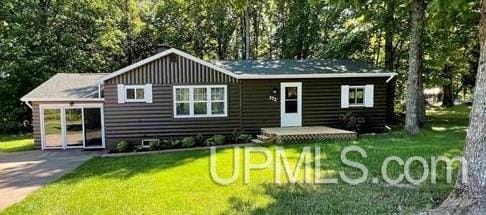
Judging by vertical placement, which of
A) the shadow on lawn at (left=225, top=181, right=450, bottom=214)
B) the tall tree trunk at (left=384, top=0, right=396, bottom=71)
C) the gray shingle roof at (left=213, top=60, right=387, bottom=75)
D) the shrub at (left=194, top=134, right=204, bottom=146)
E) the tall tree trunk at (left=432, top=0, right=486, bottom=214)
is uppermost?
the tall tree trunk at (left=384, top=0, right=396, bottom=71)

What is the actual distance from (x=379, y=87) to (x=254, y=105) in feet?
16.3

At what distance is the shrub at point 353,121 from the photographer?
15.7 metres

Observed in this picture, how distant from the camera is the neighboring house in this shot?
14.7 metres

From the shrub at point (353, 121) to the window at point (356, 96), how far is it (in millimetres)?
512

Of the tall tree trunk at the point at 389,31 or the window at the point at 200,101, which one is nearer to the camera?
the window at the point at 200,101

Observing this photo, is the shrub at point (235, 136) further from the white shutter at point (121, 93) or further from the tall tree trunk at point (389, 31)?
the tall tree trunk at point (389, 31)

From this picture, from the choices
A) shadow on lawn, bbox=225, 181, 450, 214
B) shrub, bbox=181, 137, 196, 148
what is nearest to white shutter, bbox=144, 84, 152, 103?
shrub, bbox=181, 137, 196, 148

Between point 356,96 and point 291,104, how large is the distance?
101 inches

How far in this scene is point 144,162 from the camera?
438 inches

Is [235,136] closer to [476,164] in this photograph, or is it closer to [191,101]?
[191,101]

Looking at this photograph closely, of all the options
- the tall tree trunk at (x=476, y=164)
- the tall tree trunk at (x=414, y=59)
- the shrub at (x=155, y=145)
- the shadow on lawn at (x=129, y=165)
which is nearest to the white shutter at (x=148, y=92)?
the shrub at (x=155, y=145)

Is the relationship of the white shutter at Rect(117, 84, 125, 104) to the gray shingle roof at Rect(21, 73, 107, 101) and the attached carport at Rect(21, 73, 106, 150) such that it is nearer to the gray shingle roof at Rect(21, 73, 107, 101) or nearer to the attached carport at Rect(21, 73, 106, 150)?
the attached carport at Rect(21, 73, 106, 150)

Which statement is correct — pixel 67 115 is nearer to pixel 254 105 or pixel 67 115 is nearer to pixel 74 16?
pixel 254 105

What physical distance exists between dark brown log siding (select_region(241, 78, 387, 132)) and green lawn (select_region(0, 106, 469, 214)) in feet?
16.3
